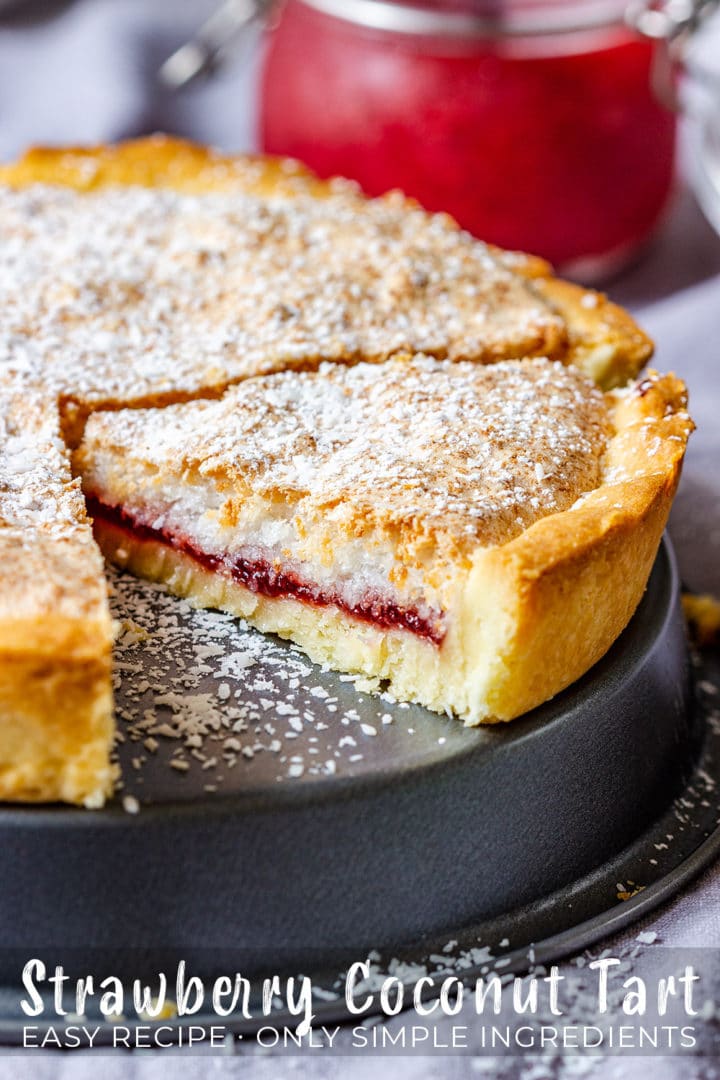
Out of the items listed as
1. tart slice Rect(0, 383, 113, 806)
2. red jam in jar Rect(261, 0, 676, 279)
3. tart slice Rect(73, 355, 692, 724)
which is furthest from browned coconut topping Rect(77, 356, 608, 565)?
red jam in jar Rect(261, 0, 676, 279)

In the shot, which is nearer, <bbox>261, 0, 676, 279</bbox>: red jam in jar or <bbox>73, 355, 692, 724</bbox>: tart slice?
<bbox>73, 355, 692, 724</bbox>: tart slice

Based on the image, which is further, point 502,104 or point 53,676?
point 502,104

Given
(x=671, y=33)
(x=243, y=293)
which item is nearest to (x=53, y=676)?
(x=243, y=293)

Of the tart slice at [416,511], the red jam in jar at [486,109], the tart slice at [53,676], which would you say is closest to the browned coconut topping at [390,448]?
the tart slice at [416,511]

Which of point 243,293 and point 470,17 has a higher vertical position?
point 470,17

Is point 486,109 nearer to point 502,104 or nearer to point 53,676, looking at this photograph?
point 502,104

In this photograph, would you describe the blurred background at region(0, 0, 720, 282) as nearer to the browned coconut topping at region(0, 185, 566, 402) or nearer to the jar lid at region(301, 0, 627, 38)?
the jar lid at region(301, 0, 627, 38)

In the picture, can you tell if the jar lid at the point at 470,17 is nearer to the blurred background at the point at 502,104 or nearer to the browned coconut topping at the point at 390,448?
the blurred background at the point at 502,104

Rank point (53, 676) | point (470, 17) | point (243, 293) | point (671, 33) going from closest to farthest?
point (53, 676)
point (243, 293)
point (671, 33)
point (470, 17)
